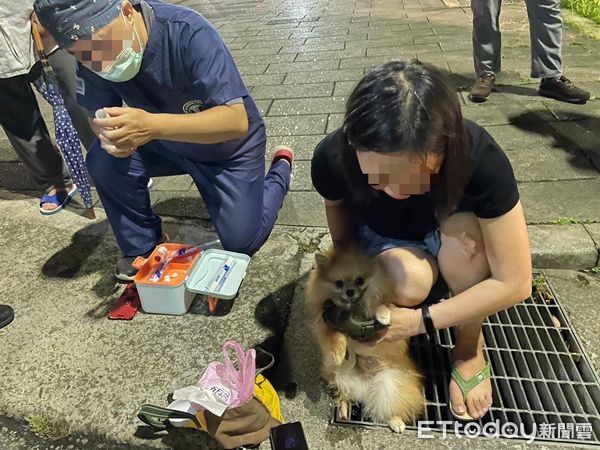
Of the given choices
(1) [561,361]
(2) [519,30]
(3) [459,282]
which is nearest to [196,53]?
Answer: (3) [459,282]

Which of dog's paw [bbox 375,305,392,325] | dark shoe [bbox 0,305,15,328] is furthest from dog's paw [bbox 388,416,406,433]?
dark shoe [bbox 0,305,15,328]

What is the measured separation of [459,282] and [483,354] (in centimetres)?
49

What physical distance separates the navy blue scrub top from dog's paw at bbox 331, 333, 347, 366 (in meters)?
1.13

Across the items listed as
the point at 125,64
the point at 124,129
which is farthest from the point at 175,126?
the point at 125,64

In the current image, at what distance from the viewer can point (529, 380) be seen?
6.40 ft

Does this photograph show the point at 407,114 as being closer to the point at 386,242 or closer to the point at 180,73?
the point at 386,242

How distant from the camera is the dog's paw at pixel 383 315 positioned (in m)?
1.66

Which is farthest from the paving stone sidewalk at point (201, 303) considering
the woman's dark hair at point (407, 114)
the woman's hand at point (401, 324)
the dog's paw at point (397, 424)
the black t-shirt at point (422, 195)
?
the woman's dark hair at point (407, 114)

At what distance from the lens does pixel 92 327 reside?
2.39 m

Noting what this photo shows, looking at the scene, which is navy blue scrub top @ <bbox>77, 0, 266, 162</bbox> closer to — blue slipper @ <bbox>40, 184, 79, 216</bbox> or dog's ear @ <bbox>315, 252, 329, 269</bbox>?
dog's ear @ <bbox>315, 252, 329, 269</bbox>

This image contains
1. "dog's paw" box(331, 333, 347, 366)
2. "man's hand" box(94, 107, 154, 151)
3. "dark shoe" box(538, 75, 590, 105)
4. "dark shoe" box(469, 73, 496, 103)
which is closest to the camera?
"dog's paw" box(331, 333, 347, 366)

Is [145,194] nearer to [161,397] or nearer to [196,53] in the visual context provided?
[196,53]

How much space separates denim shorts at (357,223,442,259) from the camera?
1845mm

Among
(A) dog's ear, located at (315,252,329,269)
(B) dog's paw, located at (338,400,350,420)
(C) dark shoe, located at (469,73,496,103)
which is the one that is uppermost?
(A) dog's ear, located at (315,252,329,269)
